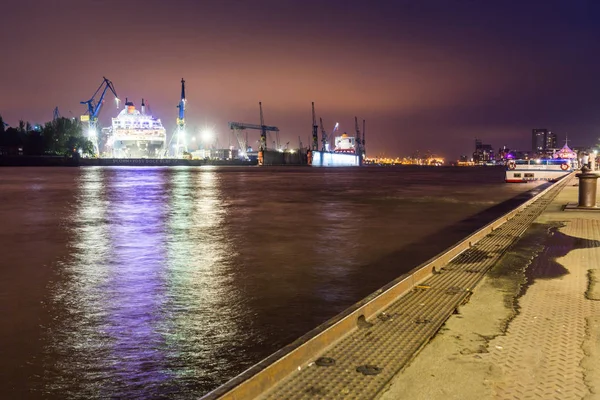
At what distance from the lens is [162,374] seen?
4.43 metres

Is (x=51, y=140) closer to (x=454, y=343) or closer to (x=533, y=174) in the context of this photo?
(x=533, y=174)

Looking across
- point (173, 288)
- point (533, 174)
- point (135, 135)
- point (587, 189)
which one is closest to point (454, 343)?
point (173, 288)

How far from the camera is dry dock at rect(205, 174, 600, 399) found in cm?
358

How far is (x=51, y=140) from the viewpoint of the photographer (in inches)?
5817

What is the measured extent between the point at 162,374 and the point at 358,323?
173 centimetres

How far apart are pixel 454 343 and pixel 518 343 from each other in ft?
1.73

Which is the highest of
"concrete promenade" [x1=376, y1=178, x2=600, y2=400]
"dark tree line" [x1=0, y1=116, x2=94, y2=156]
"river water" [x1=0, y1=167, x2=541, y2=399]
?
"dark tree line" [x1=0, y1=116, x2=94, y2=156]

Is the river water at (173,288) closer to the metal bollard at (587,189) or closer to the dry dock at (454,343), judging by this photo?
the dry dock at (454,343)

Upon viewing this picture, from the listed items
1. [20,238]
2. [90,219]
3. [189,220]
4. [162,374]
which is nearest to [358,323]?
[162,374]

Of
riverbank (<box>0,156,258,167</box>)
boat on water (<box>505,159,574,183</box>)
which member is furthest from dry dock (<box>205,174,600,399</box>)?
riverbank (<box>0,156,258,167</box>)

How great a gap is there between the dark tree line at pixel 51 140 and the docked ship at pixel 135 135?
21594 mm

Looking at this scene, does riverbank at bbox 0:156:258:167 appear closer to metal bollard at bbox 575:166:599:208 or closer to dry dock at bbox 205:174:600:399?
metal bollard at bbox 575:166:599:208

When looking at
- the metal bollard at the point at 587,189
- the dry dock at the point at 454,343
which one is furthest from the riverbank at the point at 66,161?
the dry dock at the point at 454,343

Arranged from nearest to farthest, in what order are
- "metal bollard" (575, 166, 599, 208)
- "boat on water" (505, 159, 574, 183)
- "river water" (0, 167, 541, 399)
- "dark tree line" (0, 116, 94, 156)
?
"river water" (0, 167, 541, 399) < "metal bollard" (575, 166, 599, 208) < "boat on water" (505, 159, 574, 183) < "dark tree line" (0, 116, 94, 156)
